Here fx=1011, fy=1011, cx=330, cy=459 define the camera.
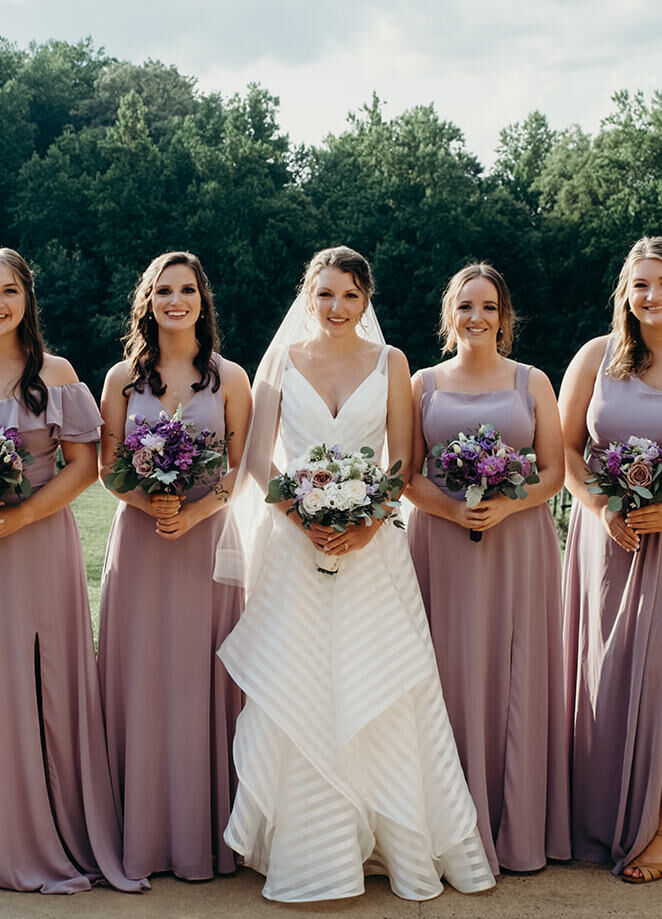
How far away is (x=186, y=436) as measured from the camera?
4910mm

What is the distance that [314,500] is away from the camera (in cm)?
476

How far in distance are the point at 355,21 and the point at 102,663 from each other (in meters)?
30.0

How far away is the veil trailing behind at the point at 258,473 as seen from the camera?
5.31 meters

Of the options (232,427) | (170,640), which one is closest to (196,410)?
(232,427)

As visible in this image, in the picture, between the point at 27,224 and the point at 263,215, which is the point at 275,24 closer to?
the point at 263,215

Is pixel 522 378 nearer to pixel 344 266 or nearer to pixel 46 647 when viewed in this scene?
pixel 344 266

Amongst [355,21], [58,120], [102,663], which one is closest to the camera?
[102,663]

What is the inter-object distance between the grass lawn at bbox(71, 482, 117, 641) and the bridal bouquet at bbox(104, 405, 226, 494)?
6.39 meters

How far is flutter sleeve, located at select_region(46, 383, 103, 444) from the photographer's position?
16.8 ft

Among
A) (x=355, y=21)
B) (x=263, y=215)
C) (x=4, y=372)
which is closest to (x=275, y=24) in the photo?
(x=263, y=215)

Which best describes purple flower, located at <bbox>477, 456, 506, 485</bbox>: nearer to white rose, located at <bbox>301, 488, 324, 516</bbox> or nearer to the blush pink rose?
the blush pink rose

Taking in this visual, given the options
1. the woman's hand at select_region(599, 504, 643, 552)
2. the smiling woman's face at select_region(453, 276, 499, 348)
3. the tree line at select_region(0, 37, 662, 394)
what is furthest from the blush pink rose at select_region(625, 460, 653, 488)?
the tree line at select_region(0, 37, 662, 394)

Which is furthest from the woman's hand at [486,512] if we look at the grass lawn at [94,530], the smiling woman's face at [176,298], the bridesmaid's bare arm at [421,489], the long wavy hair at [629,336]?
the grass lawn at [94,530]

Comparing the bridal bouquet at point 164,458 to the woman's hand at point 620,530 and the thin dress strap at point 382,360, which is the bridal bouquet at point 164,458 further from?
the woman's hand at point 620,530
